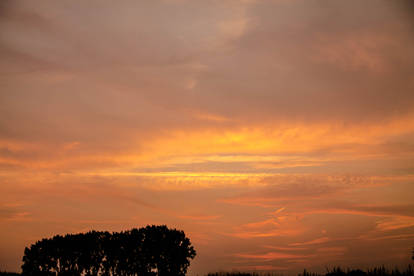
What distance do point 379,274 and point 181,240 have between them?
3465 centimetres

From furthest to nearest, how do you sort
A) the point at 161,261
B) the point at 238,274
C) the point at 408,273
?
the point at 161,261 → the point at 238,274 → the point at 408,273

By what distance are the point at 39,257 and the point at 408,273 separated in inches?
2308

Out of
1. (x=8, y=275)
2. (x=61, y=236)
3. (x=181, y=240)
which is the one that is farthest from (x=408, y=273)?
(x=8, y=275)

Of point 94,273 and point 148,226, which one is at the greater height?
point 148,226

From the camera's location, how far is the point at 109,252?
77.8 metres

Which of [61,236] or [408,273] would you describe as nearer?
[408,273]

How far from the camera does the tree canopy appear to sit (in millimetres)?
75938

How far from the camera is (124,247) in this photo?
77625mm

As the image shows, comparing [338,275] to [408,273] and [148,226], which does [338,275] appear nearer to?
[408,273]

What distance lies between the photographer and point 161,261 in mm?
75562

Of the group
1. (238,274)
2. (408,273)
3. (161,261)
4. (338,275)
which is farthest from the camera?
(161,261)

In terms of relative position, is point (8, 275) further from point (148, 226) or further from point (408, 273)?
point (408, 273)

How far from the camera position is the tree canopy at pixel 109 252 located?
75.9 meters

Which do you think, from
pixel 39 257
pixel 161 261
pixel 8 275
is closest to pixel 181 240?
pixel 161 261
